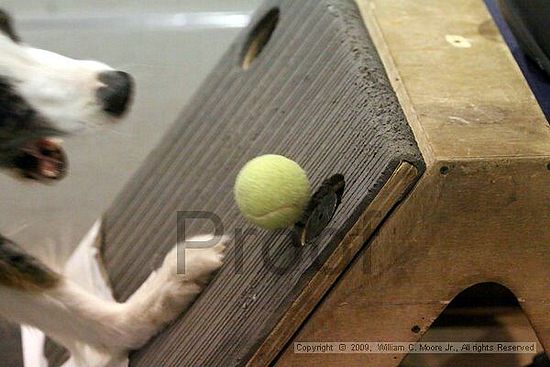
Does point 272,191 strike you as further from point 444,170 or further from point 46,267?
point 46,267

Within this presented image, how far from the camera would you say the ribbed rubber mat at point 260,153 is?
0.79 meters

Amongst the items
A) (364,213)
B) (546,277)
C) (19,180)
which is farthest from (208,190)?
(546,277)

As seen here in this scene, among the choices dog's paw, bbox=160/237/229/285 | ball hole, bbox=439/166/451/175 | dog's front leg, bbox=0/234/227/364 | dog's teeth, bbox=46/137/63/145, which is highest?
ball hole, bbox=439/166/451/175

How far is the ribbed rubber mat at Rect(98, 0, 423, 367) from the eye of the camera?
2.61 feet

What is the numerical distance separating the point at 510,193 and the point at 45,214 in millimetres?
896

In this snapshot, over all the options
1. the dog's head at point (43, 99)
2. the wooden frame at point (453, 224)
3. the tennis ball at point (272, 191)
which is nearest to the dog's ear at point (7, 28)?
the dog's head at point (43, 99)

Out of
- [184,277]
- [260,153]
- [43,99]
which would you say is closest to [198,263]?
A: [184,277]

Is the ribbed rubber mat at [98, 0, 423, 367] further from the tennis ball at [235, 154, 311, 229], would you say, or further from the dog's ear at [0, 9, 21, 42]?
the dog's ear at [0, 9, 21, 42]

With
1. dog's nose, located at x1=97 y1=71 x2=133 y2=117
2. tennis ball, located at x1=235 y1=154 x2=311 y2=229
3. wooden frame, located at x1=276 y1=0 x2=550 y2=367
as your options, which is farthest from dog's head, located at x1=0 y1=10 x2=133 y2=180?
wooden frame, located at x1=276 y1=0 x2=550 y2=367

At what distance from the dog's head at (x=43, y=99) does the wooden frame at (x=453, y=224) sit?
34cm

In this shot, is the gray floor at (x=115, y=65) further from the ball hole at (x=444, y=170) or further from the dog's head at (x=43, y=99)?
the ball hole at (x=444, y=170)

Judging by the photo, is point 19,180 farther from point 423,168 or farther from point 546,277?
point 546,277

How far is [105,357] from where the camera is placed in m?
1.07

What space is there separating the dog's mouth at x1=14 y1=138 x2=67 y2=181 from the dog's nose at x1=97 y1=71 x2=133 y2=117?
9cm
